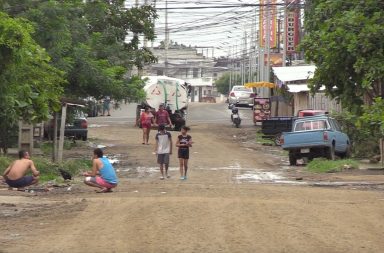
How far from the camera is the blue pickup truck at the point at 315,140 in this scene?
27547 mm

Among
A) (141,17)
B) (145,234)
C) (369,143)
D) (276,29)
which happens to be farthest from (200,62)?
(145,234)

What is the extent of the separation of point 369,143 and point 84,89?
11.8 metres

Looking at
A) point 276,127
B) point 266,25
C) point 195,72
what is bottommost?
point 276,127

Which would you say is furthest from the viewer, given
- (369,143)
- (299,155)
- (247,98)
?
(247,98)

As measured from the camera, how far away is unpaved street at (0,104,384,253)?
34.1 feet

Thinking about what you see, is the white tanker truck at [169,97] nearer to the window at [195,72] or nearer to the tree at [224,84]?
the tree at [224,84]

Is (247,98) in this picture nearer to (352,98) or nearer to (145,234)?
(352,98)

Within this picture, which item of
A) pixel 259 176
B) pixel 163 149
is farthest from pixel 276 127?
pixel 163 149

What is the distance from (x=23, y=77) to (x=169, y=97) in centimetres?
2889

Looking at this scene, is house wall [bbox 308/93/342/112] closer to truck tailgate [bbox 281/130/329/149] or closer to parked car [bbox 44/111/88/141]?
truck tailgate [bbox 281/130/329/149]

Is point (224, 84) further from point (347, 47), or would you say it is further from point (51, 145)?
point (347, 47)

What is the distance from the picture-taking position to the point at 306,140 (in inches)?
1088

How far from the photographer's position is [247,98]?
64.7m

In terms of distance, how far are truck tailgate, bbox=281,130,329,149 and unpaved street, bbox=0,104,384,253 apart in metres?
3.75
